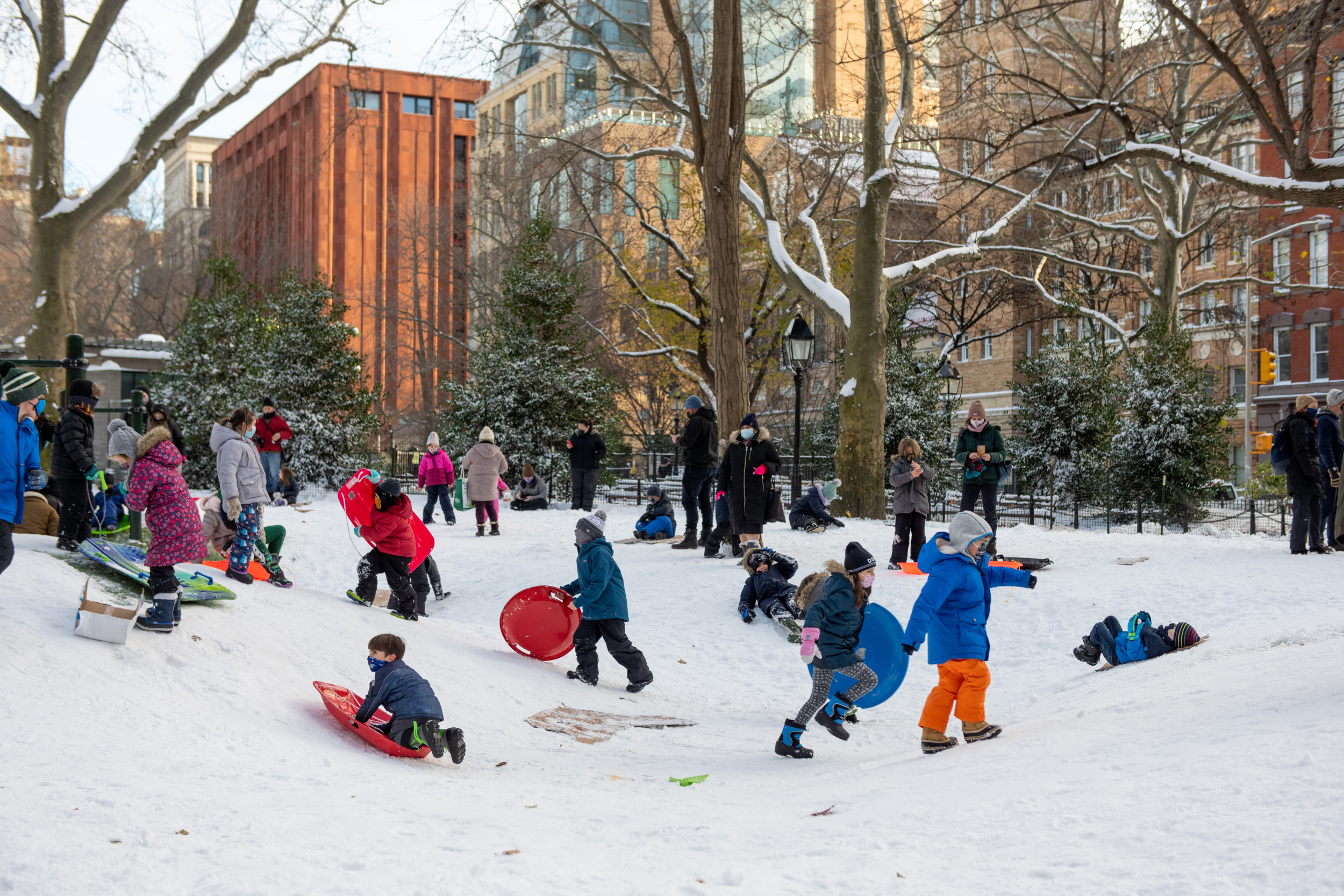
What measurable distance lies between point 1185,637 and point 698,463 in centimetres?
712

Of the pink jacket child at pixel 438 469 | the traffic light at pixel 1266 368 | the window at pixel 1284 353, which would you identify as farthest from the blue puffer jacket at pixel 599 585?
the window at pixel 1284 353

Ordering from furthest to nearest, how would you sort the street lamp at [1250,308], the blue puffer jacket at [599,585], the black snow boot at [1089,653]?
the street lamp at [1250,308] < the black snow boot at [1089,653] < the blue puffer jacket at [599,585]

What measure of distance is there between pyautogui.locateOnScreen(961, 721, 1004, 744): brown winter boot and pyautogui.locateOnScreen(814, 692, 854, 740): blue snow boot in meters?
0.86

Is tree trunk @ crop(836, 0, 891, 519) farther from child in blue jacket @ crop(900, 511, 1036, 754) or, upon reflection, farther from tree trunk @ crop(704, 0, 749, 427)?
child in blue jacket @ crop(900, 511, 1036, 754)

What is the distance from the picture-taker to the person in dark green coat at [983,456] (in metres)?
13.3

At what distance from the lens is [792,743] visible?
7371 mm

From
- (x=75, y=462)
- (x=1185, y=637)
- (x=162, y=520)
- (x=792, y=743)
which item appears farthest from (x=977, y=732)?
(x=75, y=462)

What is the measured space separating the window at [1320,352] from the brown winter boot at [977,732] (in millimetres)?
41665

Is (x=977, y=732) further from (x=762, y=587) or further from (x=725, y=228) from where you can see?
(x=725, y=228)

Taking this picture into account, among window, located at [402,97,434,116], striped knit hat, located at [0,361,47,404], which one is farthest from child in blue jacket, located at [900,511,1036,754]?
window, located at [402,97,434,116]

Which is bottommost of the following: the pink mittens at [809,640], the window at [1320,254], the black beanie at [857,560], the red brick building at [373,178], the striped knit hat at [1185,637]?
the striped knit hat at [1185,637]

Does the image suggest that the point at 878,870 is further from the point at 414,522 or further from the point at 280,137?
the point at 280,137

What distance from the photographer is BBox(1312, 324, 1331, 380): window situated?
41.5 metres

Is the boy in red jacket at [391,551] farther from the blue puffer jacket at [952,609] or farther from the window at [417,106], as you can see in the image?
the window at [417,106]
